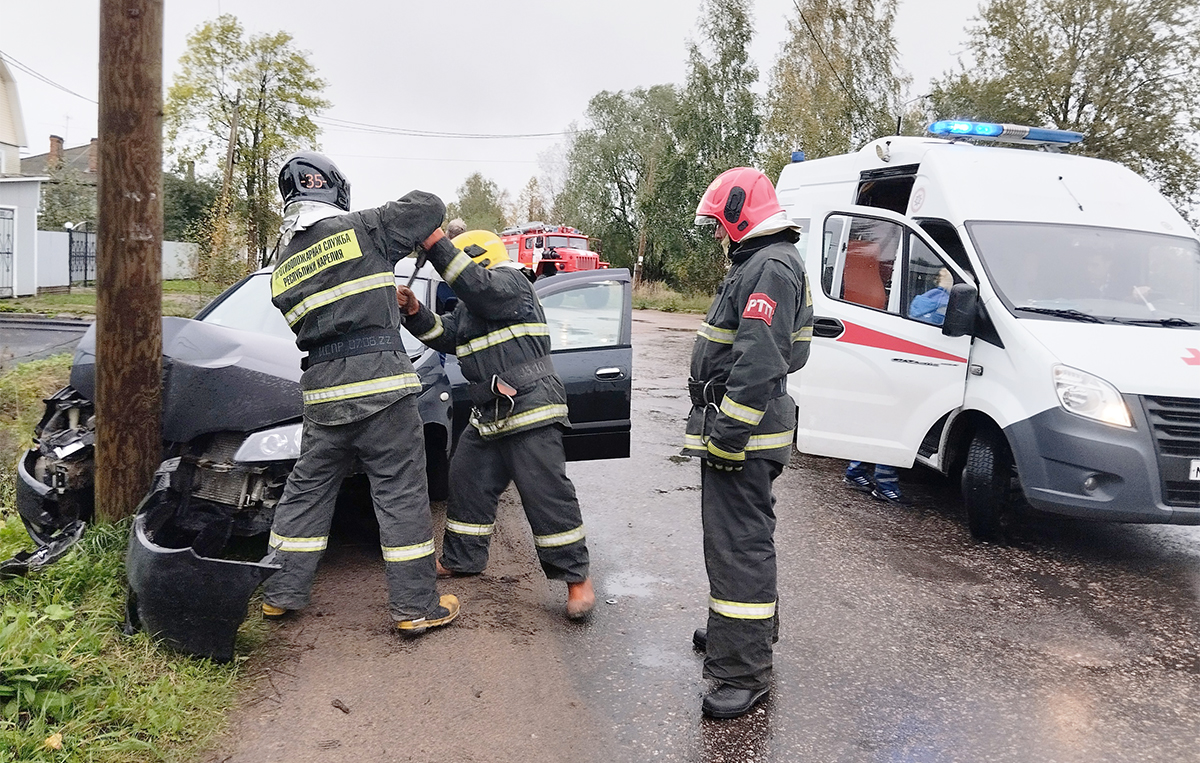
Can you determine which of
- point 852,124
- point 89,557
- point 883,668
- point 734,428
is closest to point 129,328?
point 89,557

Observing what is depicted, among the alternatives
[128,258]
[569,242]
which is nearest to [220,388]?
[128,258]

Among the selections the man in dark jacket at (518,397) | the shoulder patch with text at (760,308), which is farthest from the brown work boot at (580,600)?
the shoulder patch with text at (760,308)

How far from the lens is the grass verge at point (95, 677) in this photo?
2.85 meters

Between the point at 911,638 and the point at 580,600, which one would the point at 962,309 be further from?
the point at 580,600

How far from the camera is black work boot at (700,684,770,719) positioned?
3.32 metres

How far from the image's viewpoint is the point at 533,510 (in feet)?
14.0

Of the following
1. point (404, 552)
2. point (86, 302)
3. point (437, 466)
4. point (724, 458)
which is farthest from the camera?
point (86, 302)

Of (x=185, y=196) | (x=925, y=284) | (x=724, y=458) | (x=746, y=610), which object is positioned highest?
(x=185, y=196)

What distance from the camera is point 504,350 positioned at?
4.26 metres

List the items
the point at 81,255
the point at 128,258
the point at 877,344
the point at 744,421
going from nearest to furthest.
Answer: the point at 744,421
the point at 128,258
the point at 877,344
the point at 81,255

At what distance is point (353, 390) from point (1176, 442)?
14.0ft

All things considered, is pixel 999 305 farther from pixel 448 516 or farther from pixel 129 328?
pixel 129 328

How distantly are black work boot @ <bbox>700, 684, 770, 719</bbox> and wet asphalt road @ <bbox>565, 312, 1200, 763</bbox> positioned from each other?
0.05 meters

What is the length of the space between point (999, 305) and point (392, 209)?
3714 mm
